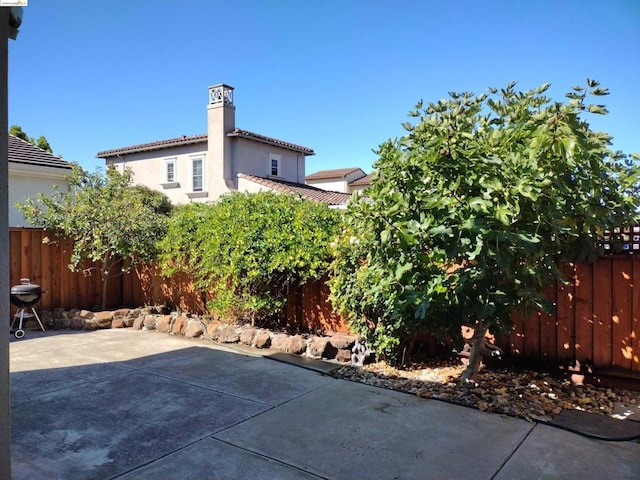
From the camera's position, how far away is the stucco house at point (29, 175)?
10.2 m

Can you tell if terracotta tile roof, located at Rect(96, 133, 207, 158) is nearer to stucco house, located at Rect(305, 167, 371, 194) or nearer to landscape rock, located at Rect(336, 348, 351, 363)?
stucco house, located at Rect(305, 167, 371, 194)

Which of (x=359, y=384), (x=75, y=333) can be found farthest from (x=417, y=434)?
(x=75, y=333)

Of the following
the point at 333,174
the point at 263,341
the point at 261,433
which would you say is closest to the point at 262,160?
the point at 333,174

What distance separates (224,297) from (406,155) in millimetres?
3937

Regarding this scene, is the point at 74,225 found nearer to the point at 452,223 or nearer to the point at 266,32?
the point at 266,32

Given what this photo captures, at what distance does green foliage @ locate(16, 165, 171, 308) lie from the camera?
8359mm

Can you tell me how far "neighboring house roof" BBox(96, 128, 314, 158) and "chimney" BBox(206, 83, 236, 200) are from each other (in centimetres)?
43

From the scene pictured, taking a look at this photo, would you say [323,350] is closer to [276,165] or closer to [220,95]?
[220,95]

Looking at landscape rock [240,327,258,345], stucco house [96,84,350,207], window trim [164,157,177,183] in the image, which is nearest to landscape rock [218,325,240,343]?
landscape rock [240,327,258,345]

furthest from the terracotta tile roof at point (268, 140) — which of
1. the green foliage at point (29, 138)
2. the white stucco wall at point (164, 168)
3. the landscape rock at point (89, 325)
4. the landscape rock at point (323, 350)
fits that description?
the landscape rock at point (323, 350)

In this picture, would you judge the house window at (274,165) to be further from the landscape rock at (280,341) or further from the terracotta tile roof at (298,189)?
the landscape rock at (280,341)

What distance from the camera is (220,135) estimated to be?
760 inches

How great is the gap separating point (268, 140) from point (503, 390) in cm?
1760

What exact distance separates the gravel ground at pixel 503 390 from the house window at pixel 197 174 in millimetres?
16404
